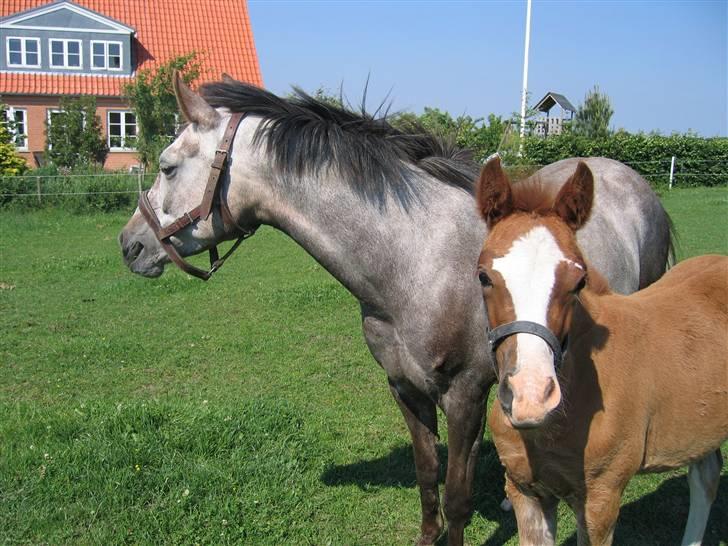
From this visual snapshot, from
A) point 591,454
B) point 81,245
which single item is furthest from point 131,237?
point 81,245

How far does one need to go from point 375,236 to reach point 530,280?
3.31 ft

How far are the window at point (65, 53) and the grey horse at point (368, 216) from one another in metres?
29.3

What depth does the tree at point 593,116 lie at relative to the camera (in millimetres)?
25672

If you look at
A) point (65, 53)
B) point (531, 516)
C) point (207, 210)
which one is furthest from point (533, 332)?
point (65, 53)

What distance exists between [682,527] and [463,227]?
2.14m

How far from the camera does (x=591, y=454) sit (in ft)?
7.32

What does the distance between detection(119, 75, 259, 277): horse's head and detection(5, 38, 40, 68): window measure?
29489mm

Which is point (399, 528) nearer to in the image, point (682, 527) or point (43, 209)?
point (682, 527)

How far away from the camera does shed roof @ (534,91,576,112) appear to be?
31.3 metres

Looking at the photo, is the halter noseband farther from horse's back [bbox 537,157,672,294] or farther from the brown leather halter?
horse's back [bbox 537,157,672,294]

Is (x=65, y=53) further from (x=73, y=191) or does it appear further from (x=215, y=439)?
(x=215, y=439)

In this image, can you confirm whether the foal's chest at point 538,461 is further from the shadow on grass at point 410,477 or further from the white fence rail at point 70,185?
the white fence rail at point 70,185

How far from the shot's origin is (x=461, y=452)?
295cm


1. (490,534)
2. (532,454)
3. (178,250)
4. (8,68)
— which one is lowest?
(490,534)
